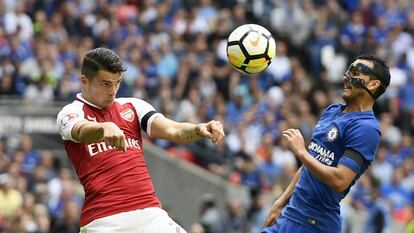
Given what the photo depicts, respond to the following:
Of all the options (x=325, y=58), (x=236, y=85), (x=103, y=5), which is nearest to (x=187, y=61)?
(x=236, y=85)

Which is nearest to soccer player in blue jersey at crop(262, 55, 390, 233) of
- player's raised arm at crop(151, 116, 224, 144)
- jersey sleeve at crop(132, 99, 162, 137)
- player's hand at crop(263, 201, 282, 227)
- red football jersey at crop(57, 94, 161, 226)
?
player's hand at crop(263, 201, 282, 227)

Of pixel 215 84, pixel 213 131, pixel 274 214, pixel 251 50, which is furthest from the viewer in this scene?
pixel 215 84

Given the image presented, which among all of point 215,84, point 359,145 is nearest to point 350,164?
point 359,145

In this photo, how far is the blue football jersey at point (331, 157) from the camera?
9.05m

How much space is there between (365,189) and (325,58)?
16.8ft

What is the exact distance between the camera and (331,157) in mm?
9172

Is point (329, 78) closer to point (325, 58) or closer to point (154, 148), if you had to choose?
point (325, 58)

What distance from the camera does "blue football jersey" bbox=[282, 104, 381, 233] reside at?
9.05m

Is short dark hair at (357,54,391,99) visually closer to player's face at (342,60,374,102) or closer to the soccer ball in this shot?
player's face at (342,60,374,102)

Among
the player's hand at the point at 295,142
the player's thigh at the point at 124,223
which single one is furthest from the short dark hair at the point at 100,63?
the player's hand at the point at 295,142

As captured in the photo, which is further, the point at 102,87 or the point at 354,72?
the point at 354,72

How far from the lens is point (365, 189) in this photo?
20.8m

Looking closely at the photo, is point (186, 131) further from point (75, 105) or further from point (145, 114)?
point (75, 105)

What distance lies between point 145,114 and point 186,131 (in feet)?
1.88
